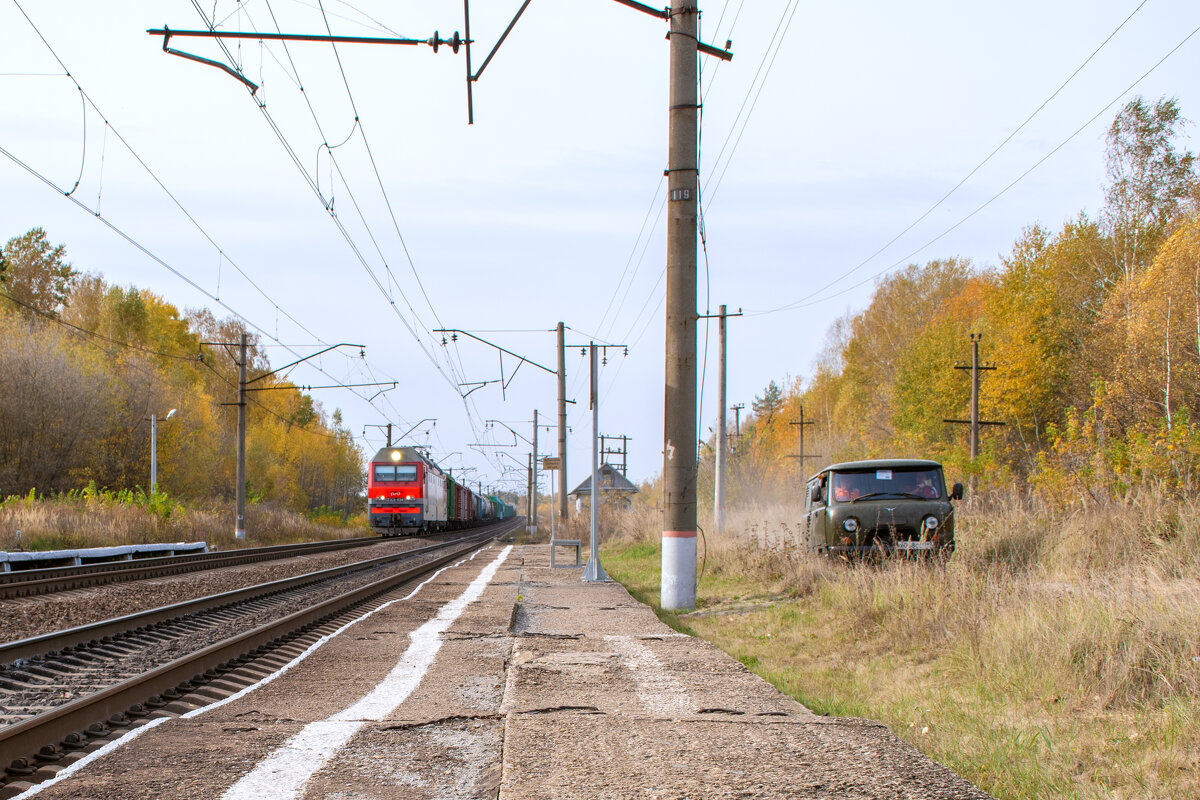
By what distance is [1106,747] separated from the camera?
192 inches

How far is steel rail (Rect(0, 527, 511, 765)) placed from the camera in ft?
15.3

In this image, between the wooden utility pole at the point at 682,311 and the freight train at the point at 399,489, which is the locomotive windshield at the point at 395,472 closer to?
the freight train at the point at 399,489

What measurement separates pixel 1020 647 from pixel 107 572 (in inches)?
608

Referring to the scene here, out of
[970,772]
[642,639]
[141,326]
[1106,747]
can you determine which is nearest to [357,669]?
[642,639]

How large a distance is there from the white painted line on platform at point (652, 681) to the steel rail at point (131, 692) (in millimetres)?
3157

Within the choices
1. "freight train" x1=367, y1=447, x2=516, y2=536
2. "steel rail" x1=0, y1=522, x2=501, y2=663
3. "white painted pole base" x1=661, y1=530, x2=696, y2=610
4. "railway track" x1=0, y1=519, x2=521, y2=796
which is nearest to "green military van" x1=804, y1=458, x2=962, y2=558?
"white painted pole base" x1=661, y1=530, x2=696, y2=610

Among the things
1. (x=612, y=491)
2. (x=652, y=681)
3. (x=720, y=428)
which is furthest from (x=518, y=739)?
(x=612, y=491)

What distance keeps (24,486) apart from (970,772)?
40.5m

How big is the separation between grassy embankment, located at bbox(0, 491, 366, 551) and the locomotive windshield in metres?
4.79

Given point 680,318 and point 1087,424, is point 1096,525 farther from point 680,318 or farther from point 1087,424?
point 1087,424

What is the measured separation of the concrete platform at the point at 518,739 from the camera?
12.7ft

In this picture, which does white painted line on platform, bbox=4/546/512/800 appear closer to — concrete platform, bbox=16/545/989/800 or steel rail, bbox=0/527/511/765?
concrete platform, bbox=16/545/989/800

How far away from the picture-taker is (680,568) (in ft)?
37.7

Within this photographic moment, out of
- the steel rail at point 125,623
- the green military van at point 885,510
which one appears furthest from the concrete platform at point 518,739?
the green military van at point 885,510
